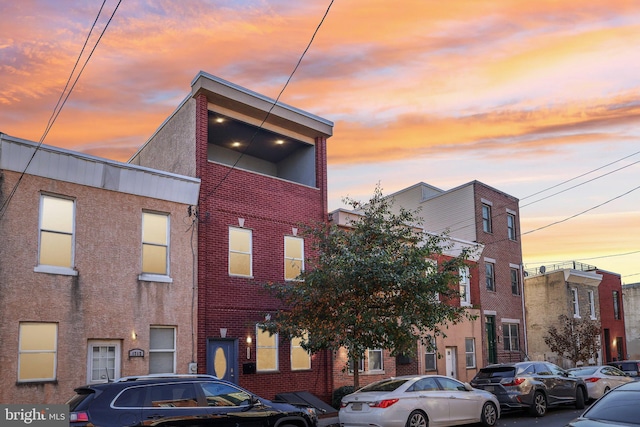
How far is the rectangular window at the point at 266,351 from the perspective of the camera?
2059 centimetres

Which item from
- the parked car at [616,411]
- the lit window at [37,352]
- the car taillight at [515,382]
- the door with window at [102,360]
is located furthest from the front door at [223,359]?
the parked car at [616,411]

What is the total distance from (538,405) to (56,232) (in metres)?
14.2

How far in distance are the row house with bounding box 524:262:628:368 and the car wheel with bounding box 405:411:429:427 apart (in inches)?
1002

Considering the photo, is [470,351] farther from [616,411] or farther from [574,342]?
[616,411]

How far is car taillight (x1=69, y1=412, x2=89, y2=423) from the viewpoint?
9812mm

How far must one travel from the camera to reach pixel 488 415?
16.5 m

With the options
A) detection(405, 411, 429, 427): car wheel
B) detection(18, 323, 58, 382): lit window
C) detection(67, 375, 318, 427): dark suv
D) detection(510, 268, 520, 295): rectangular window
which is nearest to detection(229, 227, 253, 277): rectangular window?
detection(18, 323, 58, 382): lit window

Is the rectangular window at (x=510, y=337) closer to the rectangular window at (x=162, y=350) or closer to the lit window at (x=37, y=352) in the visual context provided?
the rectangular window at (x=162, y=350)

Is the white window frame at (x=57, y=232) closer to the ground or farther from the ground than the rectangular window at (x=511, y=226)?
closer to the ground

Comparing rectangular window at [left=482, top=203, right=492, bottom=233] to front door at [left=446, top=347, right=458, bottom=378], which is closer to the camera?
front door at [left=446, top=347, right=458, bottom=378]

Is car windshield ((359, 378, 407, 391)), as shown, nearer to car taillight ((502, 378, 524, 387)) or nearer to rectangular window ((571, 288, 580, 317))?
car taillight ((502, 378, 524, 387))

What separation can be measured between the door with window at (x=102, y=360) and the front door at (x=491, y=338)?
19784 mm

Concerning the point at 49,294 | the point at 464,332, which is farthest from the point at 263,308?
the point at 464,332

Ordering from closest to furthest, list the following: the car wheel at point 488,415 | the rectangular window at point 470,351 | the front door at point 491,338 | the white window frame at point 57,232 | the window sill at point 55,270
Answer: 1. the window sill at point 55,270
2. the white window frame at point 57,232
3. the car wheel at point 488,415
4. the rectangular window at point 470,351
5. the front door at point 491,338
